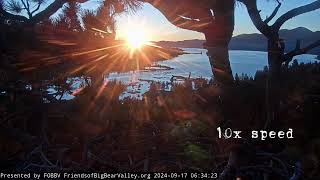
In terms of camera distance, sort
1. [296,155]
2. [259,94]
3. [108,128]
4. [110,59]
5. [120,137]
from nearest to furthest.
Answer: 1. [296,155]
2. [120,137]
3. [108,128]
4. [259,94]
5. [110,59]

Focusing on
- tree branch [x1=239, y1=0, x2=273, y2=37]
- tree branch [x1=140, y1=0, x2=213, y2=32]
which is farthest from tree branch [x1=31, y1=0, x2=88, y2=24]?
tree branch [x1=239, y1=0, x2=273, y2=37]

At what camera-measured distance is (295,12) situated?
3125 mm

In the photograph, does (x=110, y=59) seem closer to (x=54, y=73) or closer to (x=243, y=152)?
(x=54, y=73)

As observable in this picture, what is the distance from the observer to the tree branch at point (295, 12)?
3004mm

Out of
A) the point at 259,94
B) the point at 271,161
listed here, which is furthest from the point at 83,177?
the point at 259,94

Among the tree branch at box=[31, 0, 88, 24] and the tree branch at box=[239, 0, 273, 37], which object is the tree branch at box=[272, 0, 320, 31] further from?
the tree branch at box=[31, 0, 88, 24]

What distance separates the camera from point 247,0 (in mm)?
3146

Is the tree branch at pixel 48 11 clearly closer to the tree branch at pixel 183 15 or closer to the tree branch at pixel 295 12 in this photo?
the tree branch at pixel 183 15

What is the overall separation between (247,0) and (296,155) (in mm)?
2091

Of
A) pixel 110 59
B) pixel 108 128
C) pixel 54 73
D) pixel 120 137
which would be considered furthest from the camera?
pixel 110 59

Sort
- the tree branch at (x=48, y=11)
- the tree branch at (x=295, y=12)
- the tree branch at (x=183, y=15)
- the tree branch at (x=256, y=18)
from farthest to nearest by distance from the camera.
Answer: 1. the tree branch at (x=256, y=18)
2. the tree branch at (x=295, y=12)
3. the tree branch at (x=183, y=15)
4. the tree branch at (x=48, y=11)

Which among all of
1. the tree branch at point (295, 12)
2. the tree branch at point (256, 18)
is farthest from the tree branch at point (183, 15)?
the tree branch at point (295, 12)

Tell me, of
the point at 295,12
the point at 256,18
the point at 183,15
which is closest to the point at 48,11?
the point at 183,15

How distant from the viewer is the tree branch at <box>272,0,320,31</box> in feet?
9.86
